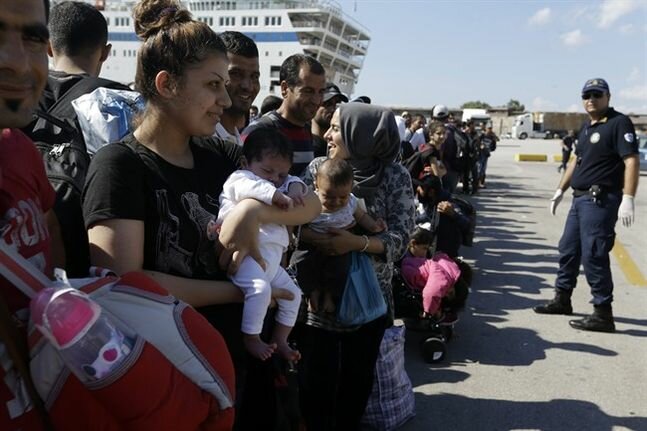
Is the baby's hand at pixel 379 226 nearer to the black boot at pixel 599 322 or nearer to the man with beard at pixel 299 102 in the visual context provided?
the man with beard at pixel 299 102

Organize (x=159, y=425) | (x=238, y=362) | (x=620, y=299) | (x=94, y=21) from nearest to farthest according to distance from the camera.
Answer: (x=159, y=425)
(x=238, y=362)
(x=94, y=21)
(x=620, y=299)

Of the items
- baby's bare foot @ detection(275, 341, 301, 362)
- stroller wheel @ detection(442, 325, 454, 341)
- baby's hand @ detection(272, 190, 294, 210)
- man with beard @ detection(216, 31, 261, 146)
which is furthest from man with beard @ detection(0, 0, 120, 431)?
stroller wheel @ detection(442, 325, 454, 341)

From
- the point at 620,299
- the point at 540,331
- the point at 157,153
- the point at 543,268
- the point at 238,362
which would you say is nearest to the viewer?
the point at 157,153

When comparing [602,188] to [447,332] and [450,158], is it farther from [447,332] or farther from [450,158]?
[450,158]

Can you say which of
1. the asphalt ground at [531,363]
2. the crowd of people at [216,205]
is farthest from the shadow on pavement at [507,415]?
the crowd of people at [216,205]

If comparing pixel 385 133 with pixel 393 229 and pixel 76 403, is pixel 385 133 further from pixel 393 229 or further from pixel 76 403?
pixel 76 403

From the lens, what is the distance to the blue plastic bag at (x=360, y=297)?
2688 mm

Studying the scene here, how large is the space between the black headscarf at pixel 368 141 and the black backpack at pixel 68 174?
1.37 m

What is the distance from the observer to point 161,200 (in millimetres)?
1603

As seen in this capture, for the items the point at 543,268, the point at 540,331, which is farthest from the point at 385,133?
Result: the point at 543,268

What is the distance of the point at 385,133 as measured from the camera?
9.08 feet

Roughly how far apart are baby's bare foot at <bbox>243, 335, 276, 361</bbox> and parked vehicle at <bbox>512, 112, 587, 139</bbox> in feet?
210

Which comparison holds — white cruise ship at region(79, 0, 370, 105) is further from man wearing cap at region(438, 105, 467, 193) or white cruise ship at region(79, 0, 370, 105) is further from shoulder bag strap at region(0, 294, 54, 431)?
shoulder bag strap at region(0, 294, 54, 431)

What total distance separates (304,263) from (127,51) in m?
52.4
